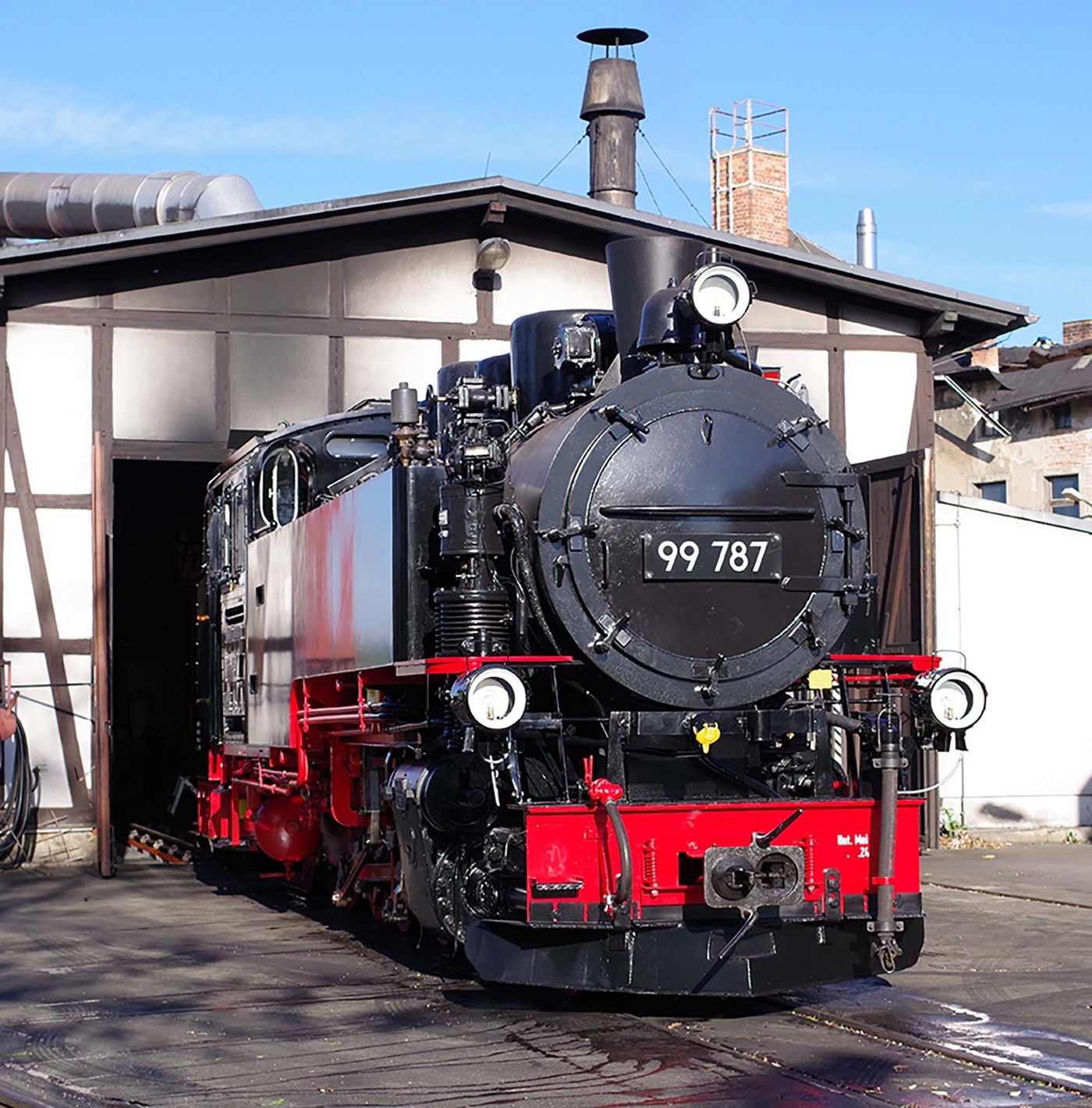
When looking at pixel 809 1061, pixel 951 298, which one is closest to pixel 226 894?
pixel 809 1061

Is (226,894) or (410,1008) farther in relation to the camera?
(226,894)

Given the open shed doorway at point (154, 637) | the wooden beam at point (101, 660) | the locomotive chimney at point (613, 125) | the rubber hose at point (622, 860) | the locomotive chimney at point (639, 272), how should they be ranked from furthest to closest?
the open shed doorway at point (154, 637)
the locomotive chimney at point (613, 125)
the wooden beam at point (101, 660)
the locomotive chimney at point (639, 272)
the rubber hose at point (622, 860)

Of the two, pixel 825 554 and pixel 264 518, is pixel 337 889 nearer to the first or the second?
pixel 264 518

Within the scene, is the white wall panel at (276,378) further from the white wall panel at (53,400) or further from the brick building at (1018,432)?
the brick building at (1018,432)

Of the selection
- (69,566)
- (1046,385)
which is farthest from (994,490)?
(69,566)

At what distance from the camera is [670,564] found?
6.95m

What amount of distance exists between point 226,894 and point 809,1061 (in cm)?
659

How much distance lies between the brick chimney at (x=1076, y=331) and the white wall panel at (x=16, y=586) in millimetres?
21846

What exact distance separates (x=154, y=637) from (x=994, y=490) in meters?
12.5

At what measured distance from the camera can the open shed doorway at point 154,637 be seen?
18.6 meters

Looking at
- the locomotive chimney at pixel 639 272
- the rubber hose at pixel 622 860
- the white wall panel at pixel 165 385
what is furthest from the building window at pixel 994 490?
the rubber hose at pixel 622 860

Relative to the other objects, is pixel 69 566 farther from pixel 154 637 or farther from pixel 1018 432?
pixel 1018 432

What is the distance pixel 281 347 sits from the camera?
45.0ft

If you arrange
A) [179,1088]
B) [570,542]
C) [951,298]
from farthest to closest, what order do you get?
[951,298] → [570,542] → [179,1088]
